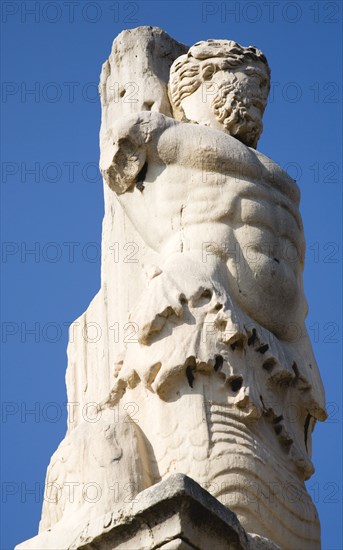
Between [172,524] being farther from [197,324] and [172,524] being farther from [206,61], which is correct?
[206,61]

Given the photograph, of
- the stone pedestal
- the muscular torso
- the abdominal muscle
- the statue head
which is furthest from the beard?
the stone pedestal

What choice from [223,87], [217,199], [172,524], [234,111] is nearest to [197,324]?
[217,199]

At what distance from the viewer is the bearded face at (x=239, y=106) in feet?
34.2

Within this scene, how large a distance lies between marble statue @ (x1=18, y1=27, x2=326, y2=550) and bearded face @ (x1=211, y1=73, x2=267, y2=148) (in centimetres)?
1

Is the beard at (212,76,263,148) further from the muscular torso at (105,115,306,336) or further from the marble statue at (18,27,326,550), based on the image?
the muscular torso at (105,115,306,336)

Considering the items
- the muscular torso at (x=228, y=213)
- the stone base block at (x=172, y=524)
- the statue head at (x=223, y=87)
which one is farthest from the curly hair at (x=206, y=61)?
the stone base block at (x=172, y=524)

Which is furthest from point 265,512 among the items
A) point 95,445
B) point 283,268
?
point 283,268

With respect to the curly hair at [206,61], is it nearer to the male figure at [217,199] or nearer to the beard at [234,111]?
the male figure at [217,199]

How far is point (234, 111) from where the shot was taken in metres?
10.4

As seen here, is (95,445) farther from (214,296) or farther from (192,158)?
(192,158)

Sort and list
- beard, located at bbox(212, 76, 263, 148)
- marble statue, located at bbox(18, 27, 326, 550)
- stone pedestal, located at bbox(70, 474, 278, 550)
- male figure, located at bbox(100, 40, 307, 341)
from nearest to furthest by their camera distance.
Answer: stone pedestal, located at bbox(70, 474, 278, 550), marble statue, located at bbox(18, 27, 326, 550), male figure, located at bbox(100, 40, 307, 341), beard, located at bbox(212, 76, 263, 148)

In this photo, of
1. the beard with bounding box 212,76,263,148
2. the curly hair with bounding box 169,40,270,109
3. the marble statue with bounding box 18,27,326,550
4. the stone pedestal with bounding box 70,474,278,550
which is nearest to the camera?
the stone pedestal with bounding box 70,474,278,550

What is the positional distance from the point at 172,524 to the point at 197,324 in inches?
58.1

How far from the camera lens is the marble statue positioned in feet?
29.5
